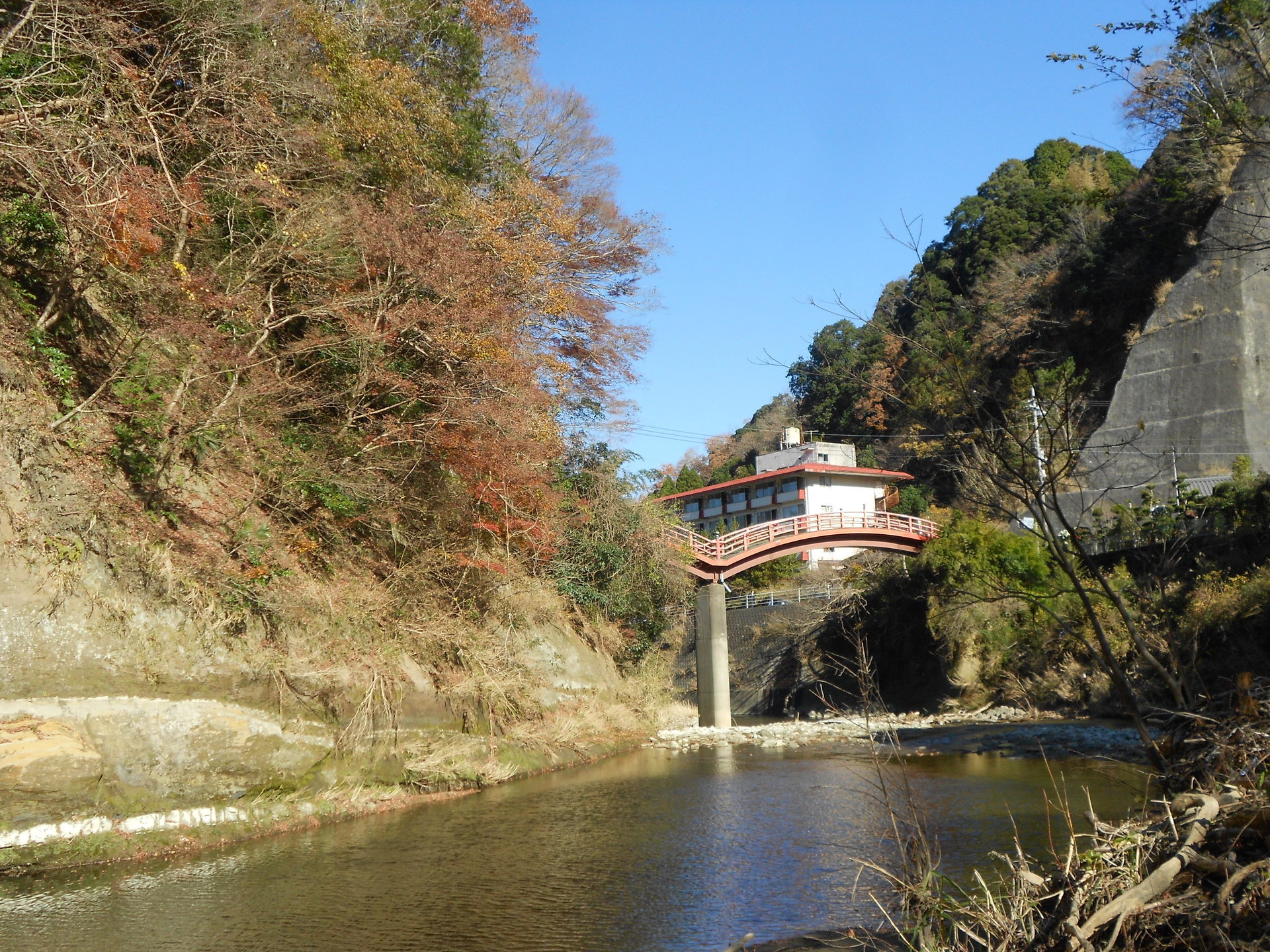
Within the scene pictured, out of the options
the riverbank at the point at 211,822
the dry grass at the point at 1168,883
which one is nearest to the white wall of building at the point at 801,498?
the riverbank at the point at 211,822

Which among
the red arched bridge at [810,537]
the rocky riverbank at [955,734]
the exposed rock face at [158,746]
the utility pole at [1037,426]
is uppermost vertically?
the red arched bridge at [810,537]

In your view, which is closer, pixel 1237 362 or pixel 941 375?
pixel 941 375

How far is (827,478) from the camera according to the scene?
45.2 meters

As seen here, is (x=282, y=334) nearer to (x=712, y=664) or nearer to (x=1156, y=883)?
(x=1156, y=883)

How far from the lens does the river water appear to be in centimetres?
559

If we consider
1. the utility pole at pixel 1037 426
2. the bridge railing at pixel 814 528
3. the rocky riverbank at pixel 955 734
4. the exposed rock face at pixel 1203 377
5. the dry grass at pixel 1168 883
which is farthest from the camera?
the bridge railing at pixel 814 528

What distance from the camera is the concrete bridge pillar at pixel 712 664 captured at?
934 inches

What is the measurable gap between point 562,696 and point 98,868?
9515 millimetres

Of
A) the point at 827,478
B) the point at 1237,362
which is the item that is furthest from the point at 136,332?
the point at 827,478

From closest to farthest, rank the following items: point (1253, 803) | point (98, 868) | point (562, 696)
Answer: point (1253, 803)
point (98, 868)
point (562, 696)

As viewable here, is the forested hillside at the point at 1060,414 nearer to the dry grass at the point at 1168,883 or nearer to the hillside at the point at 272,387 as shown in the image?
the dry grass at the point at 1168,883

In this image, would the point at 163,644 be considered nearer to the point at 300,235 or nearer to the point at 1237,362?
the point at 300,235

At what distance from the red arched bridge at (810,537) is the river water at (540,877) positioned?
14491 mm

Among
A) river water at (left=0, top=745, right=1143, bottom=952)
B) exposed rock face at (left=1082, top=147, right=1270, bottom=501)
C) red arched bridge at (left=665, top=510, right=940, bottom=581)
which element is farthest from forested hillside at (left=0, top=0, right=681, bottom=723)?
exposed rock face at (left=1082, top=147, right=1270, bottom=501)
